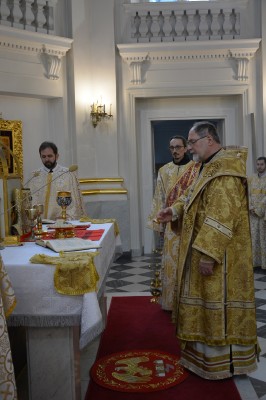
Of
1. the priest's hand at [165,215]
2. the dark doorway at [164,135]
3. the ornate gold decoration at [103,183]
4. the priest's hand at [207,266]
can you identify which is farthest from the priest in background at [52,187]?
the dark doorway at [164,135]

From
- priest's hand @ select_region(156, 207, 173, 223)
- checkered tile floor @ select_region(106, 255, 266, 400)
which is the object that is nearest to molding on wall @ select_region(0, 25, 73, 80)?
checkered tile floor @ select_region(106, 255, 266, 400)

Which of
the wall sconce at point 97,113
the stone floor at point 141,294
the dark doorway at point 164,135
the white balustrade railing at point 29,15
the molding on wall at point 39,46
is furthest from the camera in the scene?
the dark doorway at point 164,135

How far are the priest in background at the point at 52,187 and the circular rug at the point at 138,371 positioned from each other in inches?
65.9

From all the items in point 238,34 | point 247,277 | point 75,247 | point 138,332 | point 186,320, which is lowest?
point 138,332

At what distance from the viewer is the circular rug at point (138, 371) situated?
3.50 metres

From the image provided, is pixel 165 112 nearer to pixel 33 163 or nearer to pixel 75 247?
pixel 33 163

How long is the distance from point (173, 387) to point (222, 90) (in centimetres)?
665

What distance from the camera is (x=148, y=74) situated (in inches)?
356

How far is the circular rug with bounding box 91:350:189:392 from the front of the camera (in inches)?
138

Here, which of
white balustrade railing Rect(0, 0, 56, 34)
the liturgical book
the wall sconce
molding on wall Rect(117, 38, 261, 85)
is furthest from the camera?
molding on wall Rect(117, 38, 261, 85)

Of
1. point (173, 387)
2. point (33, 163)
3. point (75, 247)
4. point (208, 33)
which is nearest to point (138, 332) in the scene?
point (173, 387)

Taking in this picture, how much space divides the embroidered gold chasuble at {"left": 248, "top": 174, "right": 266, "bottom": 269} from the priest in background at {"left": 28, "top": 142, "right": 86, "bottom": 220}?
3480 mm

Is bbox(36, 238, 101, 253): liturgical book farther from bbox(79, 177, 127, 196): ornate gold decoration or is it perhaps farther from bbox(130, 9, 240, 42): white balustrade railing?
bbox(130, 9, 240, 42): white balustrade railing

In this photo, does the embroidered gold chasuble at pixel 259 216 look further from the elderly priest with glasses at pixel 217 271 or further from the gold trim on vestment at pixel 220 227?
the gold trim on vestment at pixel 220 227
